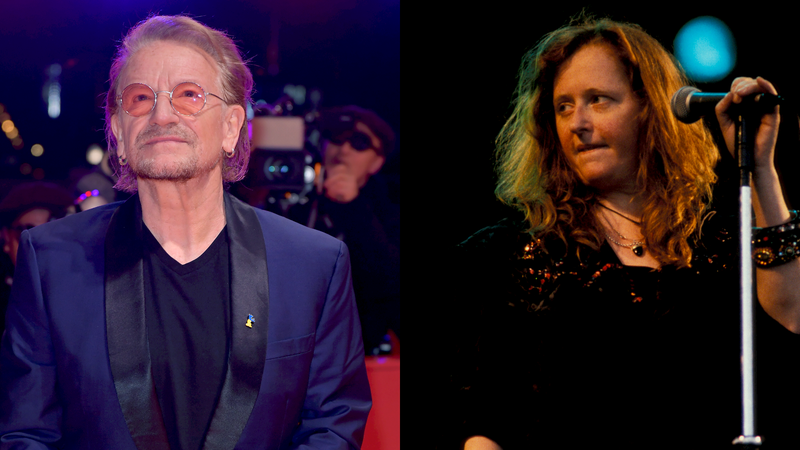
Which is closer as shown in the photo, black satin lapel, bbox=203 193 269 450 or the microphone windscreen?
the microphone windscreen

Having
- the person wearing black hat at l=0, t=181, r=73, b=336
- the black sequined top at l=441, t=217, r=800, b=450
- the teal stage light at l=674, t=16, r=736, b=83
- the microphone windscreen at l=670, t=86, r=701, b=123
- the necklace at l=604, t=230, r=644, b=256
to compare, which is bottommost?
the black sequined top at l=441, t=217, r=800, b=450

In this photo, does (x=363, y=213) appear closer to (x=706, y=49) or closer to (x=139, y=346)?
(x=139, y=346)

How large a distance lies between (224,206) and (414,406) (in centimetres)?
101

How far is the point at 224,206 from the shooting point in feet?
7.20

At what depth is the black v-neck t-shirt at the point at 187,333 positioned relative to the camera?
192cm

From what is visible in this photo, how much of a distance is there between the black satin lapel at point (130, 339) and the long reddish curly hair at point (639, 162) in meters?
1.20

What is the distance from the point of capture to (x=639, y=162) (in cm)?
221

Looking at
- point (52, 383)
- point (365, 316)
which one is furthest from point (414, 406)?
point (52, 383)

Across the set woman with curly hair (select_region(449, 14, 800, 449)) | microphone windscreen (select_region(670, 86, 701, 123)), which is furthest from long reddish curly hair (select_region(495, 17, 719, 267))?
microphone windscreen (select_region(670, 86, 701, 123))

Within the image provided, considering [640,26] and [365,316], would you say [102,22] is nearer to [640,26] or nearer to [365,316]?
[365,316]

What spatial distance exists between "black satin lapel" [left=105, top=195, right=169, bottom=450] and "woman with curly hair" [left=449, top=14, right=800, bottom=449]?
86cm

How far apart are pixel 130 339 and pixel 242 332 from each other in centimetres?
30

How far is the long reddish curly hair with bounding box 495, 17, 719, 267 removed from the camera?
214 cm

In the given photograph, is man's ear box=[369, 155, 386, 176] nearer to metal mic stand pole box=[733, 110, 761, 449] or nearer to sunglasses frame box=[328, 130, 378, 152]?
sunglasses frame box=[328, 130, 378, 152]
